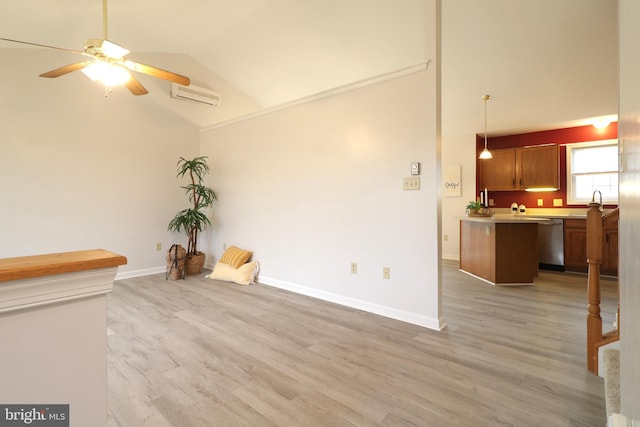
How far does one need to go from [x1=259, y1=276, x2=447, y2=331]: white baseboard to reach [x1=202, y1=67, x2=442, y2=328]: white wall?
1cm

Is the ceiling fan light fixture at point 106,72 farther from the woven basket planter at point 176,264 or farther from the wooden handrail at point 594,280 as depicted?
the wooden handrail at point 594,280

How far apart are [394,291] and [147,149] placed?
14.5 feet

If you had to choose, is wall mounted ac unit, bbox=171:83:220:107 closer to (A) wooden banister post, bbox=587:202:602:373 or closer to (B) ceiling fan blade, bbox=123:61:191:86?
(B) ceiling fan blade, bbox=123:61:191:86

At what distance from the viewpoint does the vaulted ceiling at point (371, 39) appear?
9.66 ft

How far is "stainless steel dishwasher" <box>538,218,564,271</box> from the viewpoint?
193 inches

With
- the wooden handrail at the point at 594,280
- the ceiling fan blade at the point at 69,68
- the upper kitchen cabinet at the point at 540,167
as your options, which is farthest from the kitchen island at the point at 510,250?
the ceiling fan blade at the point at 69,68

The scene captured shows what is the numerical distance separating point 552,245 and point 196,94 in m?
6.33

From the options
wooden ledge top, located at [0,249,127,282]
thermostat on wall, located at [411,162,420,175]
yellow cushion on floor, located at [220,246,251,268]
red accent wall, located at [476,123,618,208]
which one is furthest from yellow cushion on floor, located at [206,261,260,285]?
red accent wall, located at [476,123,618,208]

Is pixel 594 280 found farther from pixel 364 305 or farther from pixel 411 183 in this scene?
pixel 364 305

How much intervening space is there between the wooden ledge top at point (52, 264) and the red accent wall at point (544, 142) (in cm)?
623

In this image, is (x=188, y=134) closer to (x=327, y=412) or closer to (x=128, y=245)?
(x=128, y=245)

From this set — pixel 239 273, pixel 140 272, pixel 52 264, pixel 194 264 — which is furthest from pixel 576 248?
pixel 140 272

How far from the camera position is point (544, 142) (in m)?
5.46

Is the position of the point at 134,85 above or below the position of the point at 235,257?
above
